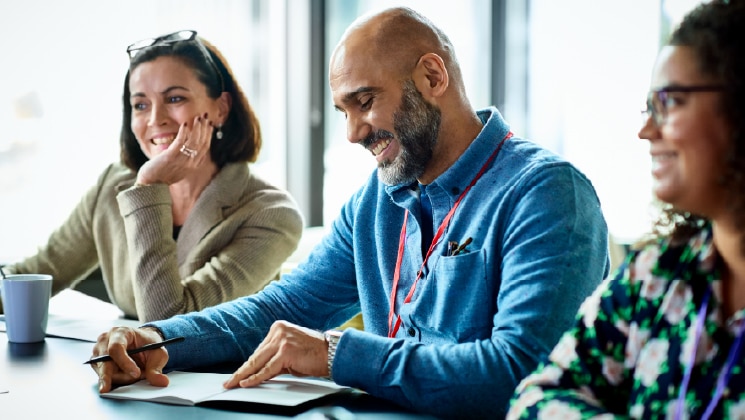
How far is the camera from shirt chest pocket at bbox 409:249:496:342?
1.47 metres

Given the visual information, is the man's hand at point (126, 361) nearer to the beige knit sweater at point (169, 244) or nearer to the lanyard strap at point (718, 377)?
the beige knit sweater at point (169, 244)

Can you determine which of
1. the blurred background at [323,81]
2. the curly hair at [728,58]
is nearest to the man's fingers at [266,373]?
the curly hair at [728,58]

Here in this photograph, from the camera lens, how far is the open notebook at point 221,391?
1.28 m

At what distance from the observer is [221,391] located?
1.34 meters

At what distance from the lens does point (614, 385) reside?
1.04m

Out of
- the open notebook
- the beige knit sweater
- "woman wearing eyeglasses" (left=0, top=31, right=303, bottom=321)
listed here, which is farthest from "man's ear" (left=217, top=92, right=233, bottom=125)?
the open notebook

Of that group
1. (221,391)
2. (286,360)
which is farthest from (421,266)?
(221,391)

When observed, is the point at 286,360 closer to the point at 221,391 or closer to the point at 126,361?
the point at 221,391

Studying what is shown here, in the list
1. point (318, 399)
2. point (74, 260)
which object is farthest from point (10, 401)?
point (74, 260)

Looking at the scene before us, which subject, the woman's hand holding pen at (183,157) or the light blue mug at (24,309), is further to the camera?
the woman's hand holding pen at (183,157)

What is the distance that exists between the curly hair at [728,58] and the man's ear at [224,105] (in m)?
1.81

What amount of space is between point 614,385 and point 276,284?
968 mm

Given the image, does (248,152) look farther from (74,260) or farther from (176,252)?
(74,260)

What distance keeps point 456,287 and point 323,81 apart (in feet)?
10.7
